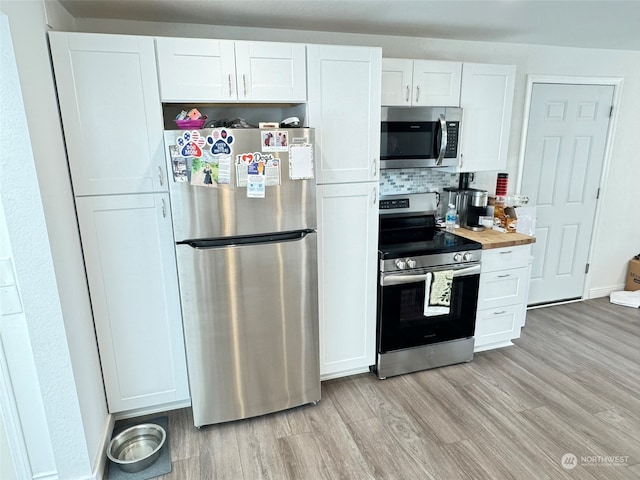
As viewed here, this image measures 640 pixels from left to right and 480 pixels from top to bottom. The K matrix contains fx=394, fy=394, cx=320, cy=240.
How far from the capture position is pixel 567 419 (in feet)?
7.60

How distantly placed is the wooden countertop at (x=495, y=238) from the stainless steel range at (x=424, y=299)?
10 cm

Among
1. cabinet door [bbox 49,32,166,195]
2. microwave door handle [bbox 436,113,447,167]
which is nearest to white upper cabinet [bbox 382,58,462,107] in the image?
microwave door handle [bbox 436,113,447,167]

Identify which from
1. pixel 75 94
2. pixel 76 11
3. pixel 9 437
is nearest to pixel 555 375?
pixel 9 437

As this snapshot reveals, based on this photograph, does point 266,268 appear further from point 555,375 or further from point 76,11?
point 555,375

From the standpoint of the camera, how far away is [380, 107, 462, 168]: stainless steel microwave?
2.63 m

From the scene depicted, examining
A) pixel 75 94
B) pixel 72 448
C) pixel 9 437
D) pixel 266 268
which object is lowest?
pixel 72 448

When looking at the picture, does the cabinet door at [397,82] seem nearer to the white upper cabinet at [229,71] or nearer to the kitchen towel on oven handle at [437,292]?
the white upper cabinet at [229,71]

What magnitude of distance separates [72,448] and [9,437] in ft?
0.82

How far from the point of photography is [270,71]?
211 centimetres

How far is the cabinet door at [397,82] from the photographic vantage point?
2553mm

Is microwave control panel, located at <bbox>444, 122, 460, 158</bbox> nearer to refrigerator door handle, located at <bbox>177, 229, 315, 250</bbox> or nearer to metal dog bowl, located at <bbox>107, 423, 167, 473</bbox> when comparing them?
refrigerator door handle, located at <bbox>177, 229, 315, 250</bbox>

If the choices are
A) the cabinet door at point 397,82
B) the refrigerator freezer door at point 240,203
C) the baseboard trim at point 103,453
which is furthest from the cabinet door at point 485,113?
the baseboard trim at point 103,453

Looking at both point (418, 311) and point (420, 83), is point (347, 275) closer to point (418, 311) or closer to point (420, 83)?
point (418, 311)

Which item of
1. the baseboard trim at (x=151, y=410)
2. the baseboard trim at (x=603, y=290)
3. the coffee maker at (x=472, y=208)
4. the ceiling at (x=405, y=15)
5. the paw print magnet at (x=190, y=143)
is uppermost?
the ceiling at (x=405, y=15)
